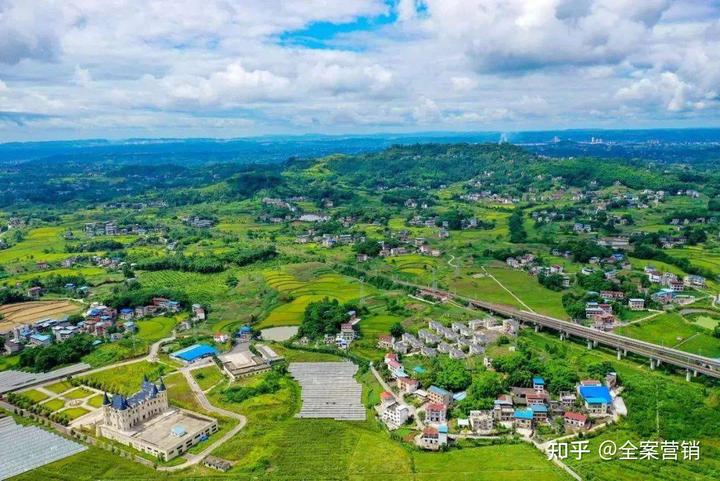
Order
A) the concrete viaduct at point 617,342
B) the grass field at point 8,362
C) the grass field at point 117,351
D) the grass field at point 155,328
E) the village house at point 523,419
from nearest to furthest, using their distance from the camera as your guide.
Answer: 1. the village house at point 523,419
2. the concrete viaduct at point 617,342
3. the grass field at point 8,362
4. the grass field at point 117,351
5. the grass field at point 155,328

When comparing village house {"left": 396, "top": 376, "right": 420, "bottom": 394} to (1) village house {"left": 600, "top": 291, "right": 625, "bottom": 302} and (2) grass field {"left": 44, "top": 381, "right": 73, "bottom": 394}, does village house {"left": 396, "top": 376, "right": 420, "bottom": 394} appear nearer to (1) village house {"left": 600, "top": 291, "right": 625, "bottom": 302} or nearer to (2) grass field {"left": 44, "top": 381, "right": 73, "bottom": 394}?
(2) grass field {"left": 44, "top": 381, "right": 73, "bottom": 394}

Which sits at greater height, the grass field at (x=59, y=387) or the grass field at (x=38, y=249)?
the grass field at (x=38, y=249)

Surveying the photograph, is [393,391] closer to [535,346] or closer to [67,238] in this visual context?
[535,346]

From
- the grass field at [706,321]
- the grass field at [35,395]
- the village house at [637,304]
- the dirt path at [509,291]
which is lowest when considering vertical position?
the grass field at [35,395]

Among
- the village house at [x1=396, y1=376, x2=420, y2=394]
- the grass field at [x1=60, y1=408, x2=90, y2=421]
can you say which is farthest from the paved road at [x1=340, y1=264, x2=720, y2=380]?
the grass field at [x1=60, y1=408, x2=90, y2=421]

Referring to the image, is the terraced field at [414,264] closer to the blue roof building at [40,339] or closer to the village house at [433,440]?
the village house at [433,440]

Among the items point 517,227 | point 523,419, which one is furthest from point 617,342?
point 517,227

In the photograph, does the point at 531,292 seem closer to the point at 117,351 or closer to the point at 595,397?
the point at 595,397

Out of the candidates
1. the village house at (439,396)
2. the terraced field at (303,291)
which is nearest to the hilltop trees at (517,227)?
the terraced field at (303,291)
